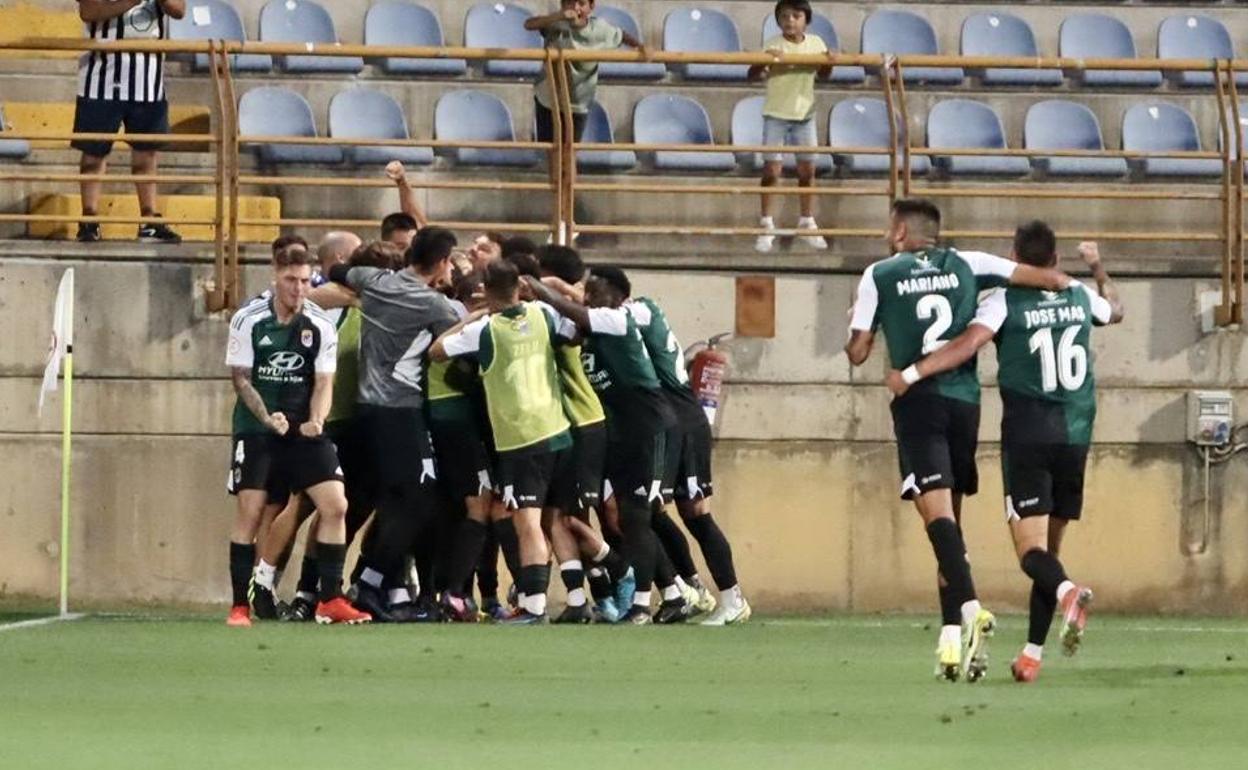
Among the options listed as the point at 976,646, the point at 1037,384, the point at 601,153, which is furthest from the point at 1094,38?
the point at 976,646

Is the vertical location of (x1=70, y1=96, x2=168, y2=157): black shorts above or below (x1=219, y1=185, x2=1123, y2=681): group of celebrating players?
above

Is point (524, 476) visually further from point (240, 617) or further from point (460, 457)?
point (240, 617)

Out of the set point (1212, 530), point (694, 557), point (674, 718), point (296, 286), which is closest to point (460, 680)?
point (674, 718)

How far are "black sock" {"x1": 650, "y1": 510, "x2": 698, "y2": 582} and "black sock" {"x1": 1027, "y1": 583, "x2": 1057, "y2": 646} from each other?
4875 mm

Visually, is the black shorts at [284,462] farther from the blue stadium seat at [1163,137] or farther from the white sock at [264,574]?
the blue stadium seat at [1163,137]

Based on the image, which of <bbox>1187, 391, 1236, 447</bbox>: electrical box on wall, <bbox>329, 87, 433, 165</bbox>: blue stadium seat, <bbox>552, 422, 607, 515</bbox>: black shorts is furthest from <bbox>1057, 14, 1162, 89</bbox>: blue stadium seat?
<bbox>552, 422, 607, 515</bbox>: black shorts

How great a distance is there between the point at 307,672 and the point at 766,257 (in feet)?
23.7

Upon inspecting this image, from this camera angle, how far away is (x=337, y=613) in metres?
15.2

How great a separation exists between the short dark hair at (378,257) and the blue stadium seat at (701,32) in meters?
6.29

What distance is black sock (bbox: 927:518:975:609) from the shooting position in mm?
11648

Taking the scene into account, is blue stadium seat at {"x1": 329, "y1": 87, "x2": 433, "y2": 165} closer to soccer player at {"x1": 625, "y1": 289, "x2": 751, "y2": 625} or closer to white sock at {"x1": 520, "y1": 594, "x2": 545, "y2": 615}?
soccer player at {"x1": 625, "y1": 289, "x2": 751, "y2": 625}

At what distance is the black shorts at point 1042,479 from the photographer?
11.9 metres

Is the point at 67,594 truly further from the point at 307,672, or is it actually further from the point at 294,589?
the point at 307,672

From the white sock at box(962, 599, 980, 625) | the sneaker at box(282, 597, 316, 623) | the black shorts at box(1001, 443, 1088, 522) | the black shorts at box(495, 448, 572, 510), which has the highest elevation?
the black shorts at box(1001, 443, 1088, 522)
